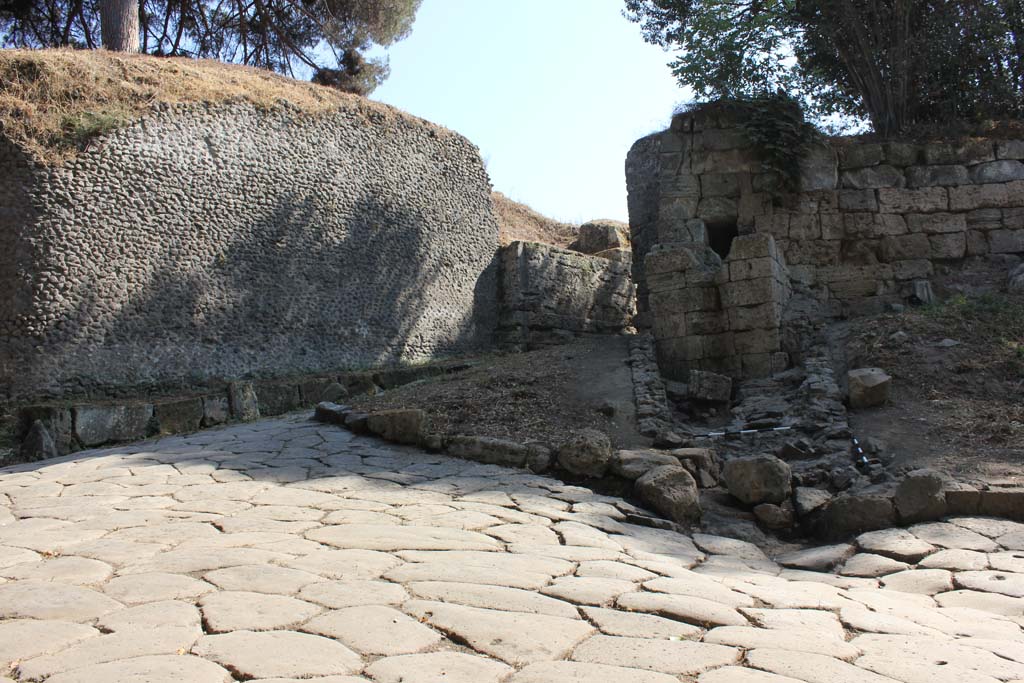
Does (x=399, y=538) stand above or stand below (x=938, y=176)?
Result: below

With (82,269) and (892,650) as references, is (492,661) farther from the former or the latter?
(82,269)

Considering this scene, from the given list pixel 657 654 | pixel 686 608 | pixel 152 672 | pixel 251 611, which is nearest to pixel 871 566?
pixel 686 608

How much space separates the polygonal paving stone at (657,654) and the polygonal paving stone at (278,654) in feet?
2.42

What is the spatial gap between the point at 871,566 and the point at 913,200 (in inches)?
361

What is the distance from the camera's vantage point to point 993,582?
429 centimetres

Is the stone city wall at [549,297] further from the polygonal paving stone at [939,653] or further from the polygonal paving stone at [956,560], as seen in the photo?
the polygonal paving stone at [939,653]

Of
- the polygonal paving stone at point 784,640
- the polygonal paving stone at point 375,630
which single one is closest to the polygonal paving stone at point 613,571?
the polygonal paving stone at point 784,640

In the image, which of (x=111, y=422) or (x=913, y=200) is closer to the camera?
(x=111, y=422)

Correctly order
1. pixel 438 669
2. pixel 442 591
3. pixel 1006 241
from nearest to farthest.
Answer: pixel 438 669 < pixel 442 591 < pixel 1006 241

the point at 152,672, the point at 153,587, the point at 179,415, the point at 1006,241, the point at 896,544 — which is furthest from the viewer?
the point at 1006,241

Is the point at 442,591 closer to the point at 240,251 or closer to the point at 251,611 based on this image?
the point at 251,611

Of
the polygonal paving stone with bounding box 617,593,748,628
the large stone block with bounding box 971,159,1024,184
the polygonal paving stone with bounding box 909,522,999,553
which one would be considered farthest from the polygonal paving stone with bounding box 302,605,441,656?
→ the large stone block with bounding box 971,159,1024,184

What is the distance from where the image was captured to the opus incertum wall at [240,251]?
10.7m

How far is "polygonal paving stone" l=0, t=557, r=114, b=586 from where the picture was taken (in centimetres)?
323
